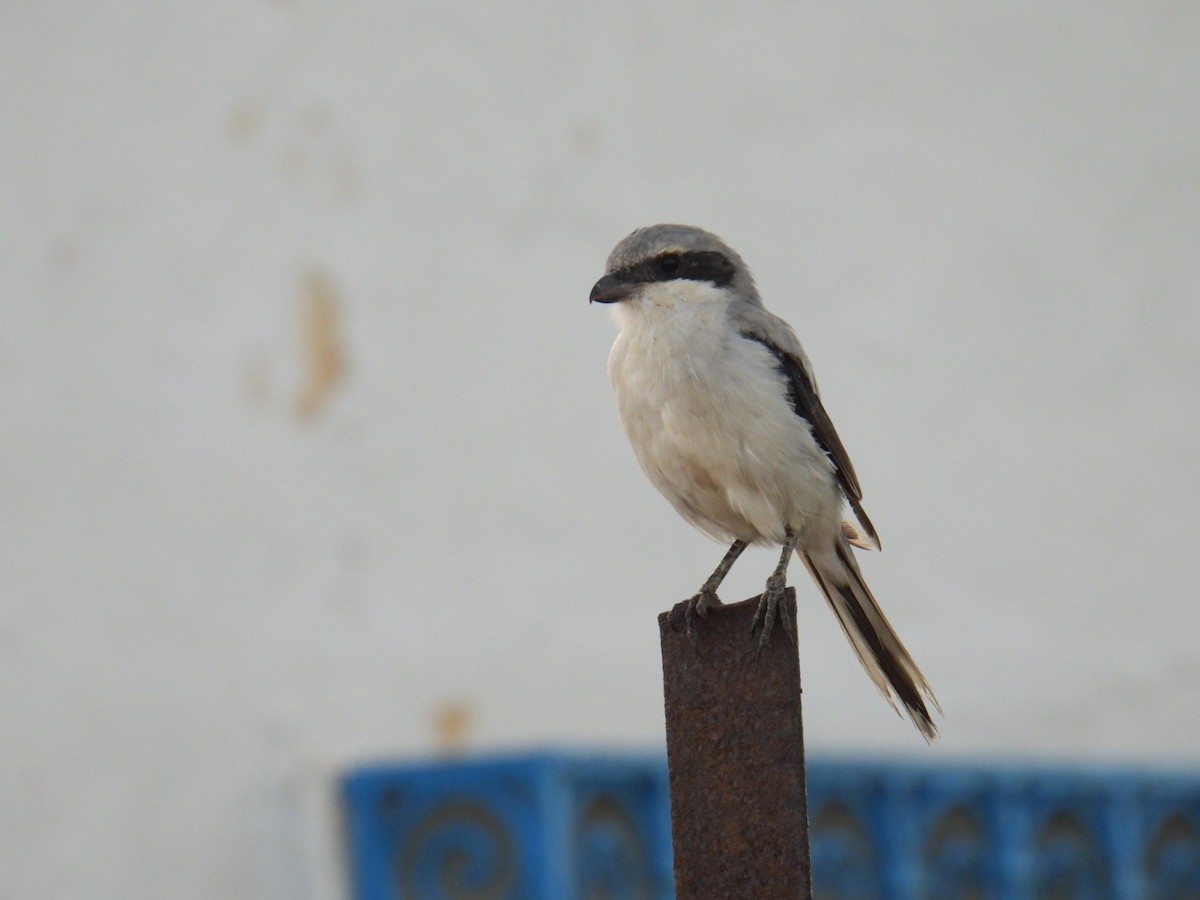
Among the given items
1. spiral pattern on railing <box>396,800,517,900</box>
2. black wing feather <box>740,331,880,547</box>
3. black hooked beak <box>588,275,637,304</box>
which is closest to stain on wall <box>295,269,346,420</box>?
spiral pattern on railing <box>396,800,517,900</box>

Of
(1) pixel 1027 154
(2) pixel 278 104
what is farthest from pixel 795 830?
(1) pixel 1027 154

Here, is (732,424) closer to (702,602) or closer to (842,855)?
(702,602)

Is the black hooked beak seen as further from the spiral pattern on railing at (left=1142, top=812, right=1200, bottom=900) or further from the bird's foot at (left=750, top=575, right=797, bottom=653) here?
the spiral pattern on railing at (left=1142, top=812, right=1200, bottom=900)

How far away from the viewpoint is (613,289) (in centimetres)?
310

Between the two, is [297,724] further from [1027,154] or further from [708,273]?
[1027,154]

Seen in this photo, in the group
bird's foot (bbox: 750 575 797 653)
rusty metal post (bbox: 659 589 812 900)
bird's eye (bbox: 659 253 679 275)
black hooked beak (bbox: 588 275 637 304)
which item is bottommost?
rusty metal post (bbox: 659 589 812 900)

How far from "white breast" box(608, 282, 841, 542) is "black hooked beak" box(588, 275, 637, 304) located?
0.09 feet

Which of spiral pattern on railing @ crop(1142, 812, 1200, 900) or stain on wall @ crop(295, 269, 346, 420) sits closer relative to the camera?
stain on wall @ crop(295, 269, 346, 420)

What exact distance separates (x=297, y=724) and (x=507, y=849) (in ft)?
2.73

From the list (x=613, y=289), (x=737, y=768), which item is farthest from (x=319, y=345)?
(x=737, y=768)

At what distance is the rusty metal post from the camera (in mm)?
1948

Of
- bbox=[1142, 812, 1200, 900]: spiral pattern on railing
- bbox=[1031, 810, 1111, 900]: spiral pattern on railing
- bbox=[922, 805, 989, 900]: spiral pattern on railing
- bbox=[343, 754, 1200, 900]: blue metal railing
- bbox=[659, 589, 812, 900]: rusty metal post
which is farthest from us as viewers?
bbox=[1142, 812, 1200, 900]: spiral pattern on railing

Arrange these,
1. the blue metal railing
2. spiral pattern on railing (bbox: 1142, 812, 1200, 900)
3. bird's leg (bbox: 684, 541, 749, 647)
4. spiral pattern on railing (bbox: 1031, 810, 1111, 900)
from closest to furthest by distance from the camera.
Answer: bird's leg (bbox: 684, 541, 749, 647) < the blue metal railing < spiral pattern on railing (bbox: 1031, 810, 1111, 900) < spiral pattern on railing (bbox: 1142, 812, 1200, 900)

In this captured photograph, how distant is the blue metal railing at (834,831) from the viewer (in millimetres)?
5199
